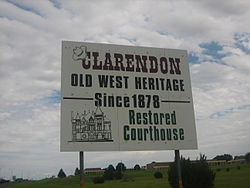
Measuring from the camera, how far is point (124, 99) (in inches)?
352

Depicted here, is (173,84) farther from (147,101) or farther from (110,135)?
(110,135)

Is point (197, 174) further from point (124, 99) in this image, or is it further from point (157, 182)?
point (157, 182)

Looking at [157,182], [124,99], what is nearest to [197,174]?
[124,99]

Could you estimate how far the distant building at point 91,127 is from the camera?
833cm

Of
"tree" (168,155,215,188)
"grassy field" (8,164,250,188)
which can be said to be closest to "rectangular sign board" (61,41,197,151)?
"tree" (168,155,215,188)

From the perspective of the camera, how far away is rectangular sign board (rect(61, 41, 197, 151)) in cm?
842

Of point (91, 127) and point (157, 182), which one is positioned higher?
point (91, 127)

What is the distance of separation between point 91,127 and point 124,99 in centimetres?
135

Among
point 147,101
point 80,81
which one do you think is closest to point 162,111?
point 147,101

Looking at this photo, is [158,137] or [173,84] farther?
[173,84]

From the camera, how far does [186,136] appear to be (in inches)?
370

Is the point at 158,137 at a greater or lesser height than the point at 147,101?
lesser

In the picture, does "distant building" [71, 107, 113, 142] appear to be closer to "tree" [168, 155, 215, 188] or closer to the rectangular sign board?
the rectangular sign board

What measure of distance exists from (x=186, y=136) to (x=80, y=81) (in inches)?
150
